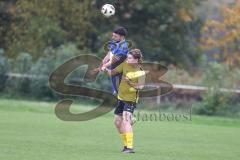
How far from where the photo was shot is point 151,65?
134 ft

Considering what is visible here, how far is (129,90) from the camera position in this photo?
49.3 feet

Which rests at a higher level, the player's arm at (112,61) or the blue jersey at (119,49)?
the blue jersey at (119,49)

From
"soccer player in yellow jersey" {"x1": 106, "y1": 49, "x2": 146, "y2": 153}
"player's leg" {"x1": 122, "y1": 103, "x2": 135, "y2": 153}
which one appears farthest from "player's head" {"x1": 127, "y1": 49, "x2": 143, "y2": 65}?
"player's leg" {"x1": 122, "y1": 103, "x2": 135, "y2": 153}

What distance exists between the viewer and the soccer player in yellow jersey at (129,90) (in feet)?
48.9

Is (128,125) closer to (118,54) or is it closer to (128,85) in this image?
(128,85)

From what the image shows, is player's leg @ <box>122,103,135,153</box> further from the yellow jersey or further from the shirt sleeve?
the shirt sleeve

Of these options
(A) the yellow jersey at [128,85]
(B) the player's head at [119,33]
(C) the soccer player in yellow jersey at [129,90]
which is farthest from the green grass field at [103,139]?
(B) the player's head at [119,33]

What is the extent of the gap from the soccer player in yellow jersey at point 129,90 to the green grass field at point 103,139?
0.39 m

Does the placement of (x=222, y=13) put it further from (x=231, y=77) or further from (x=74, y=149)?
(x=74, y=149)

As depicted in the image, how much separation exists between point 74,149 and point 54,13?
3003cm

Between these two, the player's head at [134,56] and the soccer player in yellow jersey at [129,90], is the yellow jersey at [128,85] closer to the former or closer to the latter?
the soccer player in yellow jersey at [129,90]

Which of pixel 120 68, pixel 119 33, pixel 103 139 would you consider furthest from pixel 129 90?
pixel 103 139

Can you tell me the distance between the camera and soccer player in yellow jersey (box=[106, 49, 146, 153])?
1491 centimetres

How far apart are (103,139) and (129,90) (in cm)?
316
